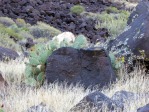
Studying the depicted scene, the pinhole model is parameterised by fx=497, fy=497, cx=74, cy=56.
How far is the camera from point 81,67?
8461 millimetres

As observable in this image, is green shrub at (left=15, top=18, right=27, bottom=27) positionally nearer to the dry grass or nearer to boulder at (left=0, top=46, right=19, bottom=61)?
boulder at (left=0, top=46, right=19, bottom=61)

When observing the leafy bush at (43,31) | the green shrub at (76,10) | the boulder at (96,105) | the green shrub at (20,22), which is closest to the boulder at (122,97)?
the boulder at (96,105)

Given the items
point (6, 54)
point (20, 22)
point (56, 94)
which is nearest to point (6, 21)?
point (20, 22)

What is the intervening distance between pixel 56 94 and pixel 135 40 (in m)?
2.74

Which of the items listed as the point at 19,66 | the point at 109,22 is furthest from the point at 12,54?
the point at 109,22

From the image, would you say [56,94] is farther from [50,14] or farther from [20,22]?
[50,14]

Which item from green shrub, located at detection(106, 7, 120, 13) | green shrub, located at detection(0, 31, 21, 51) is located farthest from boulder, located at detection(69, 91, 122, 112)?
green shrub, located at detection(106, 7, 120, 13)

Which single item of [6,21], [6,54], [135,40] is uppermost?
[135,40]

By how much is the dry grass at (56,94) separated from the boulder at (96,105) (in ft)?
0.64

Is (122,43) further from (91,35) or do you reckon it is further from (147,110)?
(91,35)

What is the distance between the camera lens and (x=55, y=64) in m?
8.50

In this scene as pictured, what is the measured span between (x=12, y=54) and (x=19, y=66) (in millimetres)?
2232

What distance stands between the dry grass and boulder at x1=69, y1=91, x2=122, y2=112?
195 mm

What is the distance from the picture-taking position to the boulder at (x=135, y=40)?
9.08 m
